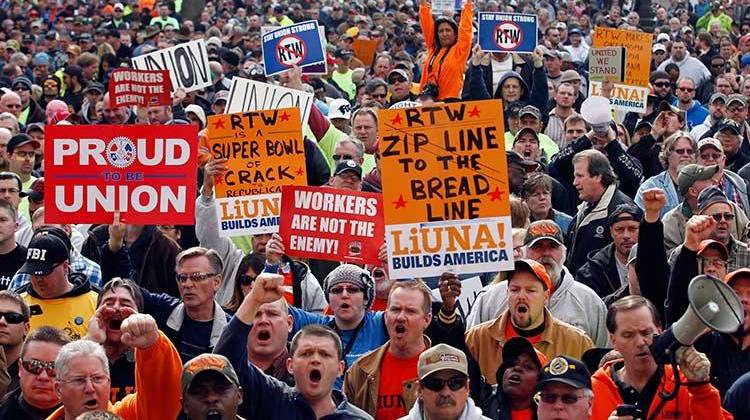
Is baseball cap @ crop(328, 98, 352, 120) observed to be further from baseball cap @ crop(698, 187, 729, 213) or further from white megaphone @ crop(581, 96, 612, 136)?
baseball cap @ crop(698, 187, 729, 213)

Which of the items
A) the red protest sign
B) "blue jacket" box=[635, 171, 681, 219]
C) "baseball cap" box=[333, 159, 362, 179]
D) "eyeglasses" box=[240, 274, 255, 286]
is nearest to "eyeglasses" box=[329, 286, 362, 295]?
"eyeglasses" box=[240, 274, 255, 286]

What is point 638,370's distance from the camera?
734 cm

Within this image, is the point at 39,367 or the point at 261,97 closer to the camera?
the point at 39,367

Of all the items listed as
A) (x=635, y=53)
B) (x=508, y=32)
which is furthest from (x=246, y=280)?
(x=508, y=32)

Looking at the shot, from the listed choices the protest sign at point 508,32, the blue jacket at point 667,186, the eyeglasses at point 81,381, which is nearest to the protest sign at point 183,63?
the protest sign at point 508,32

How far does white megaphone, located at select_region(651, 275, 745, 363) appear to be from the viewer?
615 cm

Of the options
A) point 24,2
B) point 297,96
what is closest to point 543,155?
point 297,96

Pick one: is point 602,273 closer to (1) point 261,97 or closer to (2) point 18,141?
(1) point 261,97

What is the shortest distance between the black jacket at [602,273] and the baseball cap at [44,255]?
305cm

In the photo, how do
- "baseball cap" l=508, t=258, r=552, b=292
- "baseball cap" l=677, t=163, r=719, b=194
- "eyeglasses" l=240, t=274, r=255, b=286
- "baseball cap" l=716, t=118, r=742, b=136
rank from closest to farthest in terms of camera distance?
"baseball cap" l=508, t=258, r=552, b=292 → "eyeglasses" l=240, t=274, r=255, b=286 → "baseball cap" l=677, t=163, r=719, b=194 → "baseball cap" l=716, t=118, r=742, b=136

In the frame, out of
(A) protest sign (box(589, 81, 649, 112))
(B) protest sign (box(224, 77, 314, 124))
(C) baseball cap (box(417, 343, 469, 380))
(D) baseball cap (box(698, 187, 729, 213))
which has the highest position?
(A) protest sign (box(589, 81, 649, 112))

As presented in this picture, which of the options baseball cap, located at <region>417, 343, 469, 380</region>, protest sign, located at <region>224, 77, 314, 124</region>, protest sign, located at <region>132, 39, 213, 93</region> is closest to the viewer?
baseball cap, located at <region>417, 343, 469, 380</region>

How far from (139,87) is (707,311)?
8.44 meters

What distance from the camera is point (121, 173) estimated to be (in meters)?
9.62
